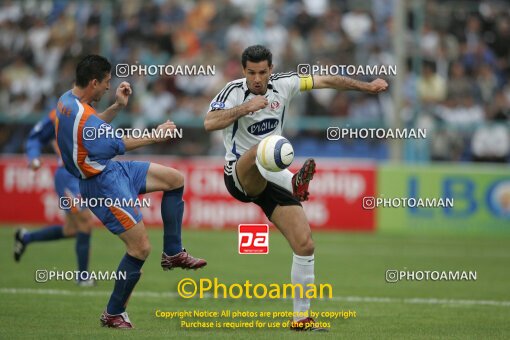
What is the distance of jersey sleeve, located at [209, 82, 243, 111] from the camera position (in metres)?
9.48

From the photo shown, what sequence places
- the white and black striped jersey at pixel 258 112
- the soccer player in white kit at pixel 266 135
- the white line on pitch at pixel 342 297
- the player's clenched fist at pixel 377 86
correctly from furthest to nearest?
the white line on pitch at pixel 342 297
the player's clenched fist at pixel 377 86
the white and black striped jersey at pixel 258 112
the soccer player in white kit at pixel 266 135

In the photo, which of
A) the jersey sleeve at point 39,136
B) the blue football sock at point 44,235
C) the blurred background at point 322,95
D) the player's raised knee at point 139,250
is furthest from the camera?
the blurred background at point 322,95

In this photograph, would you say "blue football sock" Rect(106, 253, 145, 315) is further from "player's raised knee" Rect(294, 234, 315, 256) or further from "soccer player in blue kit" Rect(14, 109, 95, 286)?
"soccer player in blue kit" Rect(14, 109, 95, 286)

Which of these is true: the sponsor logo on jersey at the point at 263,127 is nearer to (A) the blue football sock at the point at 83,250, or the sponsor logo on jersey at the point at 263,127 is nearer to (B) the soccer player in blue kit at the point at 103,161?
(B) the soccer player in blue kit at the point at 103,161

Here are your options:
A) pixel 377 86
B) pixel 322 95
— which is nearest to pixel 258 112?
pixel 377 86

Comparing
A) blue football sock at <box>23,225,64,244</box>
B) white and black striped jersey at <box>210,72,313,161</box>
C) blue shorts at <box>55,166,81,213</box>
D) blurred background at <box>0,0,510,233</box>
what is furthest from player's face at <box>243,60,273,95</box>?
blurred background at <box>0,0,510,233</box>

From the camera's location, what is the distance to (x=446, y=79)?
22500 millimetres

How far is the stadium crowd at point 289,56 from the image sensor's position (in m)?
21.8

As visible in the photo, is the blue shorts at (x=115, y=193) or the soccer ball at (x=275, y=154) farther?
the blue shorts at (x=115, y=193)

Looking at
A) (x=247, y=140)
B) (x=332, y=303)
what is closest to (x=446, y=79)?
(x=332, y=303)

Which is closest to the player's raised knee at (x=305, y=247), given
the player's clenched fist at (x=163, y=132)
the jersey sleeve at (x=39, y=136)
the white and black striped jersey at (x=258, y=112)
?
the white and black striped jersey at (x=258, y=112)

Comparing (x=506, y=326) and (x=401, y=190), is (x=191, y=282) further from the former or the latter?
(x=401, y=190)

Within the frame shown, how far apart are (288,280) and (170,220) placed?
4347 millimetres

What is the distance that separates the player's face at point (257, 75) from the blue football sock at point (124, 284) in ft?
6.67
